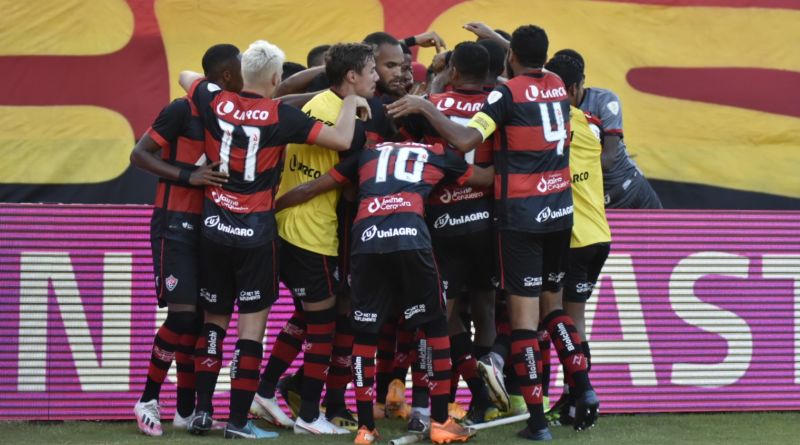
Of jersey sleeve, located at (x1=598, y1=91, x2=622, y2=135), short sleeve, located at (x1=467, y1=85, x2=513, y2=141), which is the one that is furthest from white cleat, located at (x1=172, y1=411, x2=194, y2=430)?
jersey sleeve, located at (x1=598, y1=91, x2=622, y2=135)

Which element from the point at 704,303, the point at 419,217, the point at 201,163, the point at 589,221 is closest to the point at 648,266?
the point at 704,303

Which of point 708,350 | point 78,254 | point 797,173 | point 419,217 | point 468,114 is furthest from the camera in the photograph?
point 797,173

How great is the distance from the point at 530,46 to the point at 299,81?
1748 mm

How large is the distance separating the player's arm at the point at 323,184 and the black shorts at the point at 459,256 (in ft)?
2.34

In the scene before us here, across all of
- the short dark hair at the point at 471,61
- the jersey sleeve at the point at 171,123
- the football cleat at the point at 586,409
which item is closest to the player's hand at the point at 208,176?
the jersey sleeve at the point at 171,123

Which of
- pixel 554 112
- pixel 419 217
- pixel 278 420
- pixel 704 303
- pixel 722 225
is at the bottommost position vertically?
pixel 278 420

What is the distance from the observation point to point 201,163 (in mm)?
6688

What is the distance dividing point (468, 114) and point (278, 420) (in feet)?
7.25

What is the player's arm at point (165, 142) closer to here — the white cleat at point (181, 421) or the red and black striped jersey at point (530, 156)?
the white cleat at point (181, 421)

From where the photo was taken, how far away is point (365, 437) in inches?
250

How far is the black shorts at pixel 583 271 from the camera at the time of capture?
23.9ft

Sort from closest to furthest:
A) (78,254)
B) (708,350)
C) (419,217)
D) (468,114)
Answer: (419,217) → (468,114) → (78,254) → (708,350)

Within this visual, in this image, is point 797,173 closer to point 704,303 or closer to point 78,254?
point 704,303

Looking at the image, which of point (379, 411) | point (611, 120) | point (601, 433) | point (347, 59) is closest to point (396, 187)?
point (347, 59)
